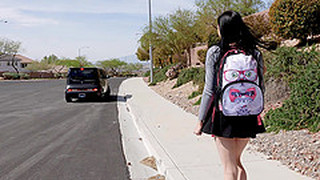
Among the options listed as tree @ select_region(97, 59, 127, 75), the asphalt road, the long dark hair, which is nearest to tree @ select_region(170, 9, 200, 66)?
the asphalt road

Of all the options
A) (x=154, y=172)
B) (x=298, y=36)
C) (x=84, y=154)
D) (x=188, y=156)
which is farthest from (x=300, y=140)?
(x=298, y=36)

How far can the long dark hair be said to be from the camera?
2.79m

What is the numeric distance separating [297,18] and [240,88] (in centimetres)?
1103

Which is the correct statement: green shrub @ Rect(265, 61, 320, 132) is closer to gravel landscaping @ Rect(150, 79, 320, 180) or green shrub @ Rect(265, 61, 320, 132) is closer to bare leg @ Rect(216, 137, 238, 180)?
gravel landscaping @ Rect(150, 79, 320, 180)

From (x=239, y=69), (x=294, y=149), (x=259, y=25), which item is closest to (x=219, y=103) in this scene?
(x=239, y=69)

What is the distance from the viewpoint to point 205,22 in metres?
27.0

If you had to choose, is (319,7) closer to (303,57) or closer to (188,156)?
(303,57)

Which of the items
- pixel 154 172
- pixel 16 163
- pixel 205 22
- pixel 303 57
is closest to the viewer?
pixel 154 172

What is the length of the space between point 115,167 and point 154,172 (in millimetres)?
739

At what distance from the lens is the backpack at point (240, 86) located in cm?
267

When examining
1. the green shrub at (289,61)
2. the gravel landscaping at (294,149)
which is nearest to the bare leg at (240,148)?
the gravel landscaping at (294,149)

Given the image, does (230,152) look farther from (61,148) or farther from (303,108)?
(61,148)

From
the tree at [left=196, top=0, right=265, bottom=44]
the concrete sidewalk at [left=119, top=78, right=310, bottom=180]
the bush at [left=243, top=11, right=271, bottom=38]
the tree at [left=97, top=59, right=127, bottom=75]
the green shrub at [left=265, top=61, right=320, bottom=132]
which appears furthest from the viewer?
the tree at [left=97, top=59, right=127, bottom=75]

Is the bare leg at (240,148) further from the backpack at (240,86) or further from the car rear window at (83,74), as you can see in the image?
the car rear window at (83,74)
